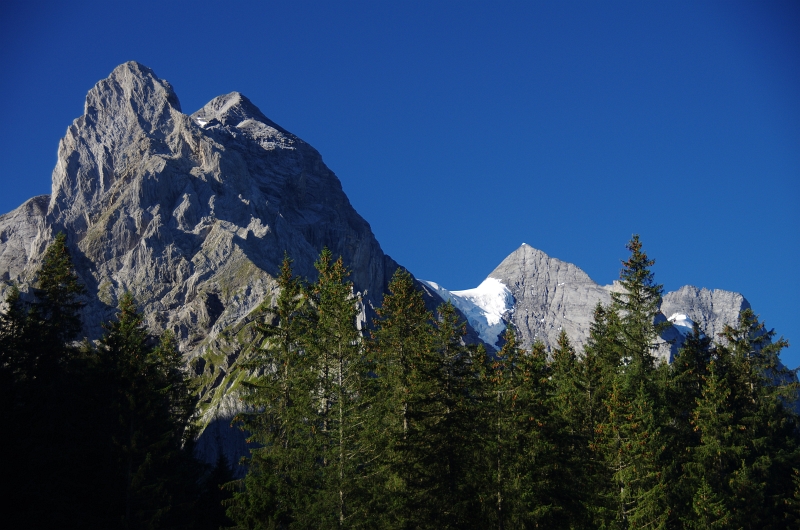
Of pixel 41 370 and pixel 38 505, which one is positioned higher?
pixel 41 370

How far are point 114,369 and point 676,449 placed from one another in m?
31.3

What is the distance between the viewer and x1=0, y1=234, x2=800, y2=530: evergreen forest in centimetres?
3281

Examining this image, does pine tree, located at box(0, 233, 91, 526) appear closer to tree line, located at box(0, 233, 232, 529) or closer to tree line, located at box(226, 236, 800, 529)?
tree line, located at box(0, 233, 232, 529)

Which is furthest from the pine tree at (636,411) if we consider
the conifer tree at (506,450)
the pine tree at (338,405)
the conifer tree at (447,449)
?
the pine tree at (338,405)

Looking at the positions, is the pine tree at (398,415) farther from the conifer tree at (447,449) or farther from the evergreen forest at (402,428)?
the conifer tree at (447,449)

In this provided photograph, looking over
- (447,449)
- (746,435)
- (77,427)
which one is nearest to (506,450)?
(447,449)

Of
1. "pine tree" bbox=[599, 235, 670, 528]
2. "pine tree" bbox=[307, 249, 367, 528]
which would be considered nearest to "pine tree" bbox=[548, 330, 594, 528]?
"pine tree" bbox=[599, 235, 670, 528]

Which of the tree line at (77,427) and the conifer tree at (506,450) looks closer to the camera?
the conifer tree at (506,450)

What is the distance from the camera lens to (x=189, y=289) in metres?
176

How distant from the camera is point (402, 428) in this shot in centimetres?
3400

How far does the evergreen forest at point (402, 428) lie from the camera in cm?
3281

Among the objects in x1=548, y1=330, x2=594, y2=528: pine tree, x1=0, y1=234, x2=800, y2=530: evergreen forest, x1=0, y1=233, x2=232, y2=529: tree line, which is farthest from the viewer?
x1=548, y1=330, x2=594, y2=528: pine tree

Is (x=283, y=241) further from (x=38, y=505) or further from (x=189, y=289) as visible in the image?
(x=38, y=505)

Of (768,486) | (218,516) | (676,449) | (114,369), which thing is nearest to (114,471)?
(114,369)
